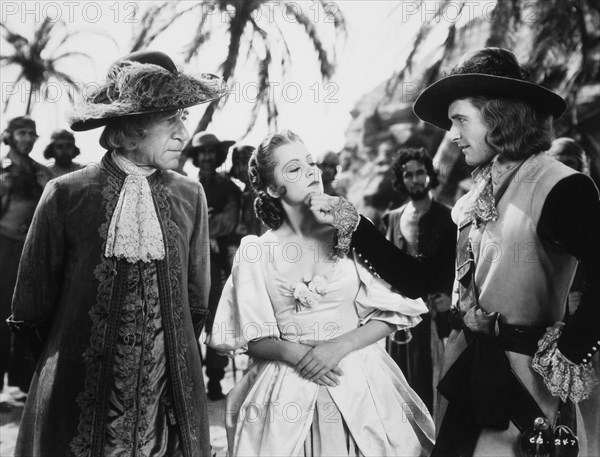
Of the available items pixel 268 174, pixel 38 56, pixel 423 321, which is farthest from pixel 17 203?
pixel 423 321

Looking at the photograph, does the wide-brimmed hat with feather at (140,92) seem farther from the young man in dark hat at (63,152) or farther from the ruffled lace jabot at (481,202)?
the ruffled lace jabot at (481,202)

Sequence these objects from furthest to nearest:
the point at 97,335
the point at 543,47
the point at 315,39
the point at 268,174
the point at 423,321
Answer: the point at 543,47, the point at 423,321, the point at 315,39, the point at 268,174, the point at 97,335

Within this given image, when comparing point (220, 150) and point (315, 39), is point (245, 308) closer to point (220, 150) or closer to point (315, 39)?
point (220, 150)

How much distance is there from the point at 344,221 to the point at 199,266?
1.79 feet

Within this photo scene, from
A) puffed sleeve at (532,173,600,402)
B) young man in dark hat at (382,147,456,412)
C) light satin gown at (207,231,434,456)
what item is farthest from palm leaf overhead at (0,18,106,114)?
puffed sleeve at (532,173,600,402)

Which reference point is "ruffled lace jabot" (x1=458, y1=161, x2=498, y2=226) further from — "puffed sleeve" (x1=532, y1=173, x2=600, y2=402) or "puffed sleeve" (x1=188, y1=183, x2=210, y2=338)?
"puffed sleeve" (x1=188, y1=183, x2=210, y2=338)

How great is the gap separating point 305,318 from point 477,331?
61cm

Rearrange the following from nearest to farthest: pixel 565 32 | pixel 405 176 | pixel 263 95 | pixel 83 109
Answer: pixel 83 109 < pixel 263 95 < pixel 405 176 < pixel 565 32

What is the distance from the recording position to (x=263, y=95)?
314 cm

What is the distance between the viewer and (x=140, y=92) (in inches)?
93.7

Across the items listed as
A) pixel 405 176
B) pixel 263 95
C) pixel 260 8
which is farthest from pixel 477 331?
pixel 260 8

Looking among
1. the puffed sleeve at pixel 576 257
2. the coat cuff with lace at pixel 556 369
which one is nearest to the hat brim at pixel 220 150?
the puffed sleeve at pixel 576 257

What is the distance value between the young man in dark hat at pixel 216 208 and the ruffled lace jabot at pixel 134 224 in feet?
2.24

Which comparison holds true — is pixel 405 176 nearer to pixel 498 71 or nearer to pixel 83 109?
pixel 498 71
